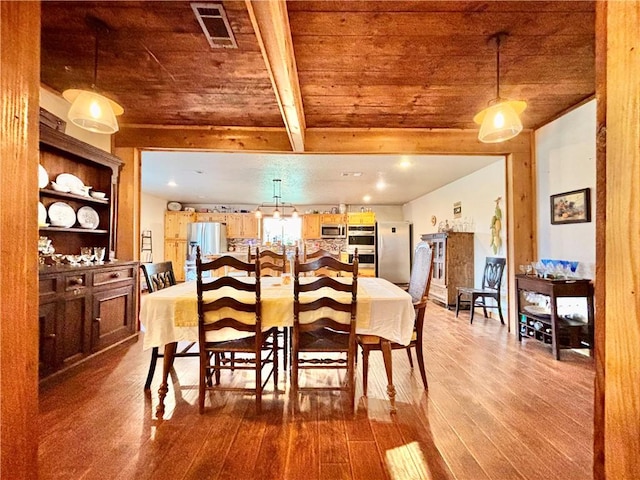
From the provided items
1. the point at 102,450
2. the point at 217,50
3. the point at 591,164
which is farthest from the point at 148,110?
the point at 591,164

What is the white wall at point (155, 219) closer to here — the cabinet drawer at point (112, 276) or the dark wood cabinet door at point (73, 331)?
the cabinet drawer at point (112, 276)

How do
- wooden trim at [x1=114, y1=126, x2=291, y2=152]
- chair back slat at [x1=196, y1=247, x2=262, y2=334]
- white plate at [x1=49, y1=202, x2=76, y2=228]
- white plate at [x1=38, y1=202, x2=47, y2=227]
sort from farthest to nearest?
wooden trim at [x1=114, y1=126, x2=291, y2=152] → white plate at [x1=49, y1=202, x2=76, y2=228] → white plate at [x1=38, y1=202, x2=47, y2=227] → chair back slat at [x1=196, y1=247, x2=262, y2=334]

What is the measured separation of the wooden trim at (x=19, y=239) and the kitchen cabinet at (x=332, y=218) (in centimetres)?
789

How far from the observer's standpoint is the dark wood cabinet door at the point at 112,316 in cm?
288

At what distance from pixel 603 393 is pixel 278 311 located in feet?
5.67

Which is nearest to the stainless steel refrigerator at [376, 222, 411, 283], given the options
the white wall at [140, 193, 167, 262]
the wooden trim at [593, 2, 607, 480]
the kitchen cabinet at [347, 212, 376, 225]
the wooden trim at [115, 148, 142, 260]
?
the kitchen cabinet at [347, 212, 376, 225]

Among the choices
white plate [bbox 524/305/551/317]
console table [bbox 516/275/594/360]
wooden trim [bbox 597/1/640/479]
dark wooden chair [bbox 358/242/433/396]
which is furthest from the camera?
white plate [bbox 524/305/551/317]

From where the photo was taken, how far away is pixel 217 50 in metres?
2.29

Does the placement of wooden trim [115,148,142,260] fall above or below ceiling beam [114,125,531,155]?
below

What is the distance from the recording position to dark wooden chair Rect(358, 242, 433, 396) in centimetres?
217

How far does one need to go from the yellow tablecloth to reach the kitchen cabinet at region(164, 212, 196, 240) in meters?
6.59

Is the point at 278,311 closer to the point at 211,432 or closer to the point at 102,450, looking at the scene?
the point at 211,432

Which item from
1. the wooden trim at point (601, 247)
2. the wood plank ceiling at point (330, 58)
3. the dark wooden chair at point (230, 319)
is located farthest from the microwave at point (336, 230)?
the wooden trim at point (601, 247)

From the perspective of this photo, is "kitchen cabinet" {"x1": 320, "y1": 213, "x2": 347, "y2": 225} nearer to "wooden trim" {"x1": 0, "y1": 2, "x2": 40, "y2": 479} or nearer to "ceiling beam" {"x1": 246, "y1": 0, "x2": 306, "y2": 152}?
"ceiling beam" {"x1": 246, "y1": 0, "x2": 306, "y2": 152}
